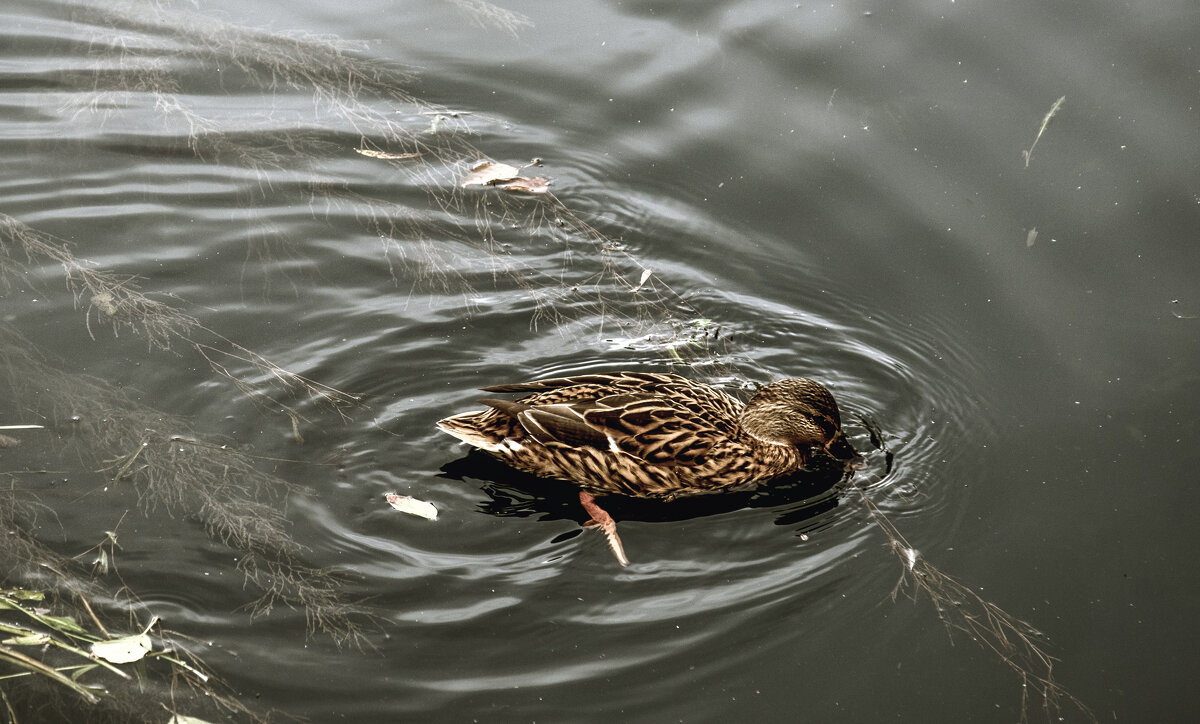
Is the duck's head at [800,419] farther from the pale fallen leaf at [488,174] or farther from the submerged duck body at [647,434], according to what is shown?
the pale fallen leaf at [488,174]

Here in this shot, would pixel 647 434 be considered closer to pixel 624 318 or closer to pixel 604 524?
pixel 604 524

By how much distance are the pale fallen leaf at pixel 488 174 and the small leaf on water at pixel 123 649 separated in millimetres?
3404

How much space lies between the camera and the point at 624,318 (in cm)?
572

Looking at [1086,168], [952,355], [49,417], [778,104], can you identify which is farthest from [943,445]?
[49,417]

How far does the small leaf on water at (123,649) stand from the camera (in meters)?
3.77

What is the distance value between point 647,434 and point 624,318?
3.22ft

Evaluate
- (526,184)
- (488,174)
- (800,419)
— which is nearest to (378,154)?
(488,174)

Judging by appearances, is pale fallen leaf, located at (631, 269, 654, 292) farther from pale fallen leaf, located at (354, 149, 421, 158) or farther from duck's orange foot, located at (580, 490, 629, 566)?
pale fallen leaf, located at (354, 149, 421, 158)

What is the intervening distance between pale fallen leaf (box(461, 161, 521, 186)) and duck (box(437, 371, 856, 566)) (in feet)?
5.92

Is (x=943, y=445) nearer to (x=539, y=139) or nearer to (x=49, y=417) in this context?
(x=539, y=139)

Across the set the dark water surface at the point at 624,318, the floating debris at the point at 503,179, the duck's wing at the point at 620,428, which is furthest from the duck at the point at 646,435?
the floating debris at the point at 503,179

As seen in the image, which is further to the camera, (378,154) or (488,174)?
(378,154)

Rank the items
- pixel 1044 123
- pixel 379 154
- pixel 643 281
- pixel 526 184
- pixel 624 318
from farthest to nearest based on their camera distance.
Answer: pixel 379 154 → pixel 526 184 → pixel 1044 123 → pixel 643 281 → pixel 624 318

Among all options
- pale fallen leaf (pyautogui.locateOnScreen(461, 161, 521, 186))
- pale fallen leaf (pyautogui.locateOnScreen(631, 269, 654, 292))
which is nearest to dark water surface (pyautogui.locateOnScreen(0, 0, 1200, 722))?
pale fallen leaf (pyautogui.locateOnScreen(631, 269, 654, 292))
